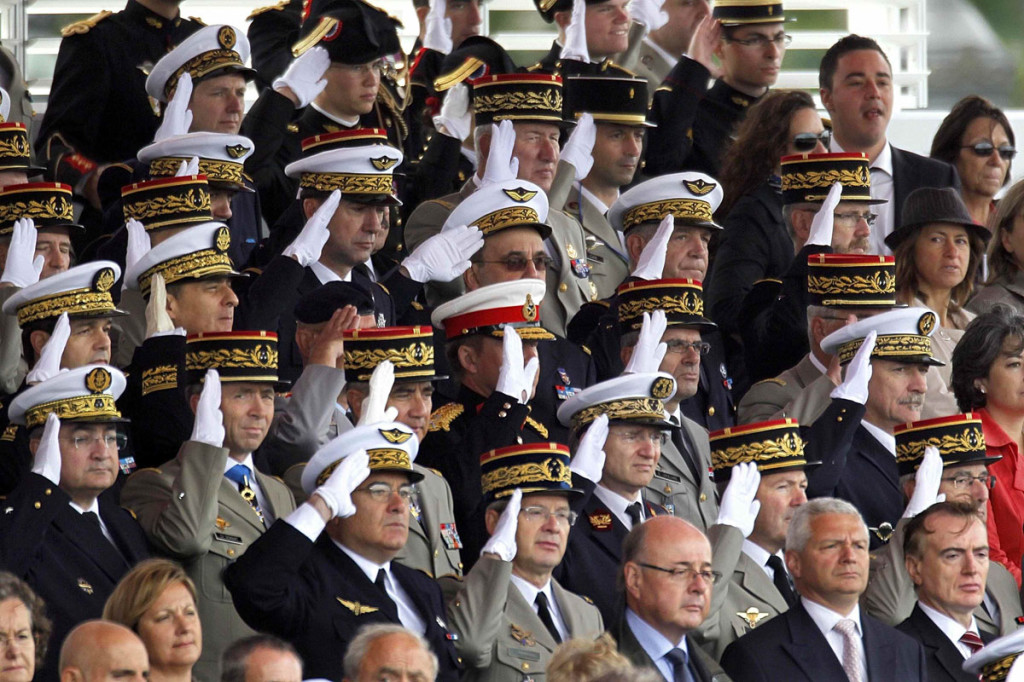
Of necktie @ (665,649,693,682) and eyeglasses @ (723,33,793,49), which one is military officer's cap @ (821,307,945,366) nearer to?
necktie @ (665,649,693,682)

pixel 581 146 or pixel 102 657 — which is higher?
pixel 581 146

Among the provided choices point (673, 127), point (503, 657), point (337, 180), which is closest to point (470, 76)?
point (673, 127)

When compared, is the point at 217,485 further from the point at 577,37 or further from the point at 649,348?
the point at 577,37

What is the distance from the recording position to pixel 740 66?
34.6 feet

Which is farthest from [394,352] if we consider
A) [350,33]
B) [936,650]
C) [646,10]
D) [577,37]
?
[646,10]

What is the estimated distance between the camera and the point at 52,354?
7000 mm

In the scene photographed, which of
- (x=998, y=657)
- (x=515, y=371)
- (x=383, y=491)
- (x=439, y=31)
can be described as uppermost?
(x=439, y=31)

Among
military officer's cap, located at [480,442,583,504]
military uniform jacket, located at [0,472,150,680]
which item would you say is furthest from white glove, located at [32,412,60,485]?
military officer's cap, located at [480,442,583,504]

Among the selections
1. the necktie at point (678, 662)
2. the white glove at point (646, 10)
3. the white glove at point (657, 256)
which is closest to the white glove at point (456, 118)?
the white glove at point (657, 256)

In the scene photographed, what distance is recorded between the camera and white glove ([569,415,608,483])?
7.41m

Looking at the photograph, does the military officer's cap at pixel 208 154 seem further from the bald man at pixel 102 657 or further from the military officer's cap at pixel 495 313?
the bald man at pixel 102 657

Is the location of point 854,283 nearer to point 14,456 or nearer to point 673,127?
point 673,127

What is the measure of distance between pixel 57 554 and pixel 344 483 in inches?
31.4

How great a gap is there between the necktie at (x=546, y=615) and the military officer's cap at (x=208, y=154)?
7.07ft
